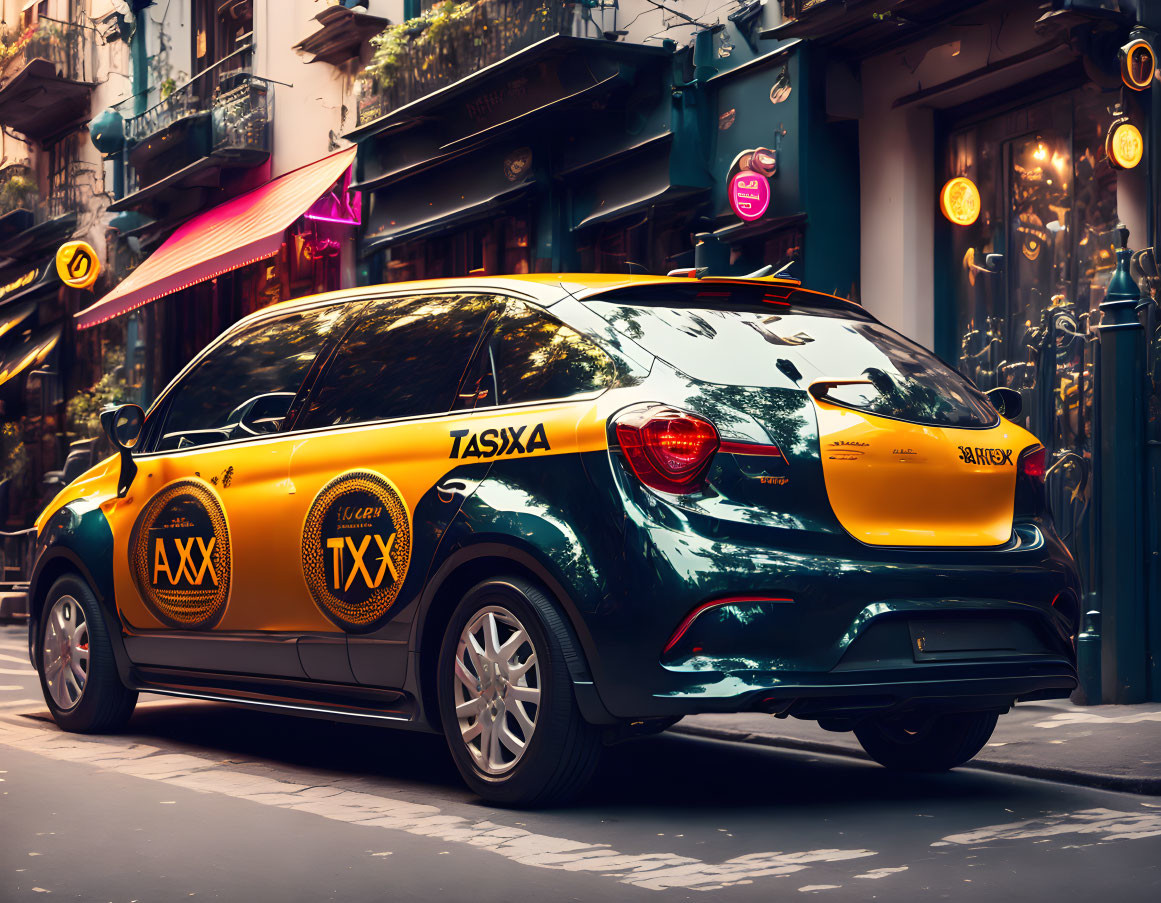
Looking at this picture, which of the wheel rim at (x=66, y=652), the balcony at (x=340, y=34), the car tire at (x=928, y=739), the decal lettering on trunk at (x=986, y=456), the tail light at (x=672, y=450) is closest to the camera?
the tail light at (x=672, y=450)

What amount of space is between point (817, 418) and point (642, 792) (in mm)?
1479

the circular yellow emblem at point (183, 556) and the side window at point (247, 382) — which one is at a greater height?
the side window at point (247, 382)

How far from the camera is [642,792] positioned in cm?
571

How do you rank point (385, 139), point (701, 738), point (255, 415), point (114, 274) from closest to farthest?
point (255, 415)
point (701, 738)
point (385, 139)
point (114, 274)

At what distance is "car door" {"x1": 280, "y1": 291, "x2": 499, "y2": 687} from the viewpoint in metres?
5.67

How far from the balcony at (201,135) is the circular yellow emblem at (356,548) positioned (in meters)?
14.7

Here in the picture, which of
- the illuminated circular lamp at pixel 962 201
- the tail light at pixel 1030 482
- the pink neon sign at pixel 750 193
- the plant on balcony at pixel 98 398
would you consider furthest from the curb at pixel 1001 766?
the plant on balcony at pixel 98 398

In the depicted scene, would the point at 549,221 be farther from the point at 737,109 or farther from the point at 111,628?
the point at 111,628

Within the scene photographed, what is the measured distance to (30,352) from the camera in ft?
84.6

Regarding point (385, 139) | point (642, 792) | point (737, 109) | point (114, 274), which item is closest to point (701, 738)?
point (642, 792)

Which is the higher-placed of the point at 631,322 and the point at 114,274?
the point at 114,274

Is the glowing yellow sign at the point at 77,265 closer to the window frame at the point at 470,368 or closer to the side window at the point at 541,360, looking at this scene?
the window frame at the point at 470,368

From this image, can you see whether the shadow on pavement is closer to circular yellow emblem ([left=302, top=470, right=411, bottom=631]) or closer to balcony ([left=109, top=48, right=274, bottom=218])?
circular yellow emblem ([left=302, top=470, right=411, bottom=631])

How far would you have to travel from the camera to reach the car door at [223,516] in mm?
6352
